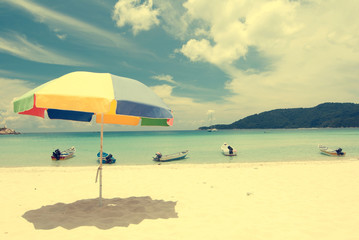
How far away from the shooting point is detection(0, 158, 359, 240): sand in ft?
14.4

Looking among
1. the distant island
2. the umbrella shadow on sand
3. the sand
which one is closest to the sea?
the sand

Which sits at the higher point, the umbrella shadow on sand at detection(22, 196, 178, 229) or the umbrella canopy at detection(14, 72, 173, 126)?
the umbrella canopy at detection(14, 72, 173, 126)

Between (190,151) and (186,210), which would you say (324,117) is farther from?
(186,210)

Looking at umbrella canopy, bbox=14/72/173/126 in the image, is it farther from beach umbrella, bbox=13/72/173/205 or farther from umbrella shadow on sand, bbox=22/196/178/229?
umbrella shadow on sand, bbox=22/196/178/229

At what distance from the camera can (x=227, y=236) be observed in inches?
166

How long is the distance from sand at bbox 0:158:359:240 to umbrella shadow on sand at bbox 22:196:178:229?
22mm

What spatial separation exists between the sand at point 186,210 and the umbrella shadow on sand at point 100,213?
22 millimetres

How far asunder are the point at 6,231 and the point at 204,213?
14.3 feet

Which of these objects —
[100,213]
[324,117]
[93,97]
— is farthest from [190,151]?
[324,117]

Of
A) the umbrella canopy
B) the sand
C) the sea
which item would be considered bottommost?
the sea

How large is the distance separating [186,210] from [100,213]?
7.23 feet

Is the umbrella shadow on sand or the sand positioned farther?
the umbrella shadow on sand

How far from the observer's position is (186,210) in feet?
19.0

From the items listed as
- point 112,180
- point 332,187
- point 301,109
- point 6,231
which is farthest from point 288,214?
point 301,109
